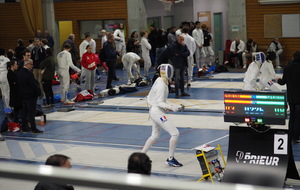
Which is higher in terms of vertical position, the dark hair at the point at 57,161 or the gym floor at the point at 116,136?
the dark hair at the point at 57,161

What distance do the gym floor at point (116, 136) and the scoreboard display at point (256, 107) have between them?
131cm

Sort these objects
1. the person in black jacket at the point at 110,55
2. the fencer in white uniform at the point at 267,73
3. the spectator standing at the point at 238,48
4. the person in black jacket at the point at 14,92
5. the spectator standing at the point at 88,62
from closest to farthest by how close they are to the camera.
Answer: the fencer in white uniform at the point at 267,73
the person in black jacket at the point at 14,92
the spectator standing at the point at 88,62
the person in black jacket at the point at 110,55
the spectator standing at the point at 238,48

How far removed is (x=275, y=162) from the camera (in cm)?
856

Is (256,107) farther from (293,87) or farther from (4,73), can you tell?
(4,73)

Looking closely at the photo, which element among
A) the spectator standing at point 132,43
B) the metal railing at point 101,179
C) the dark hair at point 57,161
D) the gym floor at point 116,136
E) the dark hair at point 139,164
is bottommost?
the gym floor at point 116,136

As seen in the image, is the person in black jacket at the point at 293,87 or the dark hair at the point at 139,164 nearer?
the dark hair at the point at 139,164

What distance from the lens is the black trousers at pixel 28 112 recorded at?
13.3 meters

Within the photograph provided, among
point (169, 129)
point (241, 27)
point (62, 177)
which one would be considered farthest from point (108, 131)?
point (241, 27)

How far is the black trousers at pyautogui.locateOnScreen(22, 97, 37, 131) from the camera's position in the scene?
43.5ft

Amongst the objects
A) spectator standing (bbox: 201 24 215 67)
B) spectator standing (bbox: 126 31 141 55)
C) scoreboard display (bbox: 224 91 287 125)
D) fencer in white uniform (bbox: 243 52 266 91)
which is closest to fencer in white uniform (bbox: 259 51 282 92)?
fencer in white uniform (bbox: 243 52 266 91)

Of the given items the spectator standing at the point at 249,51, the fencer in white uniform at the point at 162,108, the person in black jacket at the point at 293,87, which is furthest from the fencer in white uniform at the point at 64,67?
the spectator standing at the point at 249,51

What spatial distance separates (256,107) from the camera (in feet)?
27.6

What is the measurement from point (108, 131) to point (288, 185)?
595cm

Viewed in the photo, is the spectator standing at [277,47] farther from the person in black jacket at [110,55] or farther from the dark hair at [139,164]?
the dark hair at [139,164]
